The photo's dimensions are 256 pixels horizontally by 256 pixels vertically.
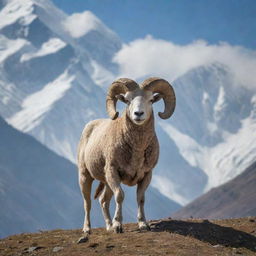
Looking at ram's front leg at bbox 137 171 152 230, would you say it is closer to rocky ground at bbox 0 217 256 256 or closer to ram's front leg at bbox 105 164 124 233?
rocky ground at bbox 0 217 256 256

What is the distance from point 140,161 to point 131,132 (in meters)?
1.15

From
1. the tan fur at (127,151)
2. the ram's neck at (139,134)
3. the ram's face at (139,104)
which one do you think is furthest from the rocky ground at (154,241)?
the ram's face at (139,104)

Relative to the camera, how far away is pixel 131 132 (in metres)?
27.2

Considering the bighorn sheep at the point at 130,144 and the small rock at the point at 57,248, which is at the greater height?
the bighorn sheep at the point at 130,144

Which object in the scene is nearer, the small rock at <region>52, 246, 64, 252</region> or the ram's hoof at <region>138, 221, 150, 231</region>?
the small rock at <region>52, 246, 64, 252</region>

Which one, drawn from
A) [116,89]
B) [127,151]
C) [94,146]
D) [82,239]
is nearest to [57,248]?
[82,239]

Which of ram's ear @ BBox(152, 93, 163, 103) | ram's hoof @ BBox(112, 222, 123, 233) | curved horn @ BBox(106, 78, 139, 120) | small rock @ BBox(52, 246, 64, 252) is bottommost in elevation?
small rock @ BBox(52, 246, 64, 252)

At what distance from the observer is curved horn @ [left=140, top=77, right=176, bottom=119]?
27.8m

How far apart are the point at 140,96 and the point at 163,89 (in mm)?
1923

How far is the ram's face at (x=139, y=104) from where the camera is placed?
26.2m

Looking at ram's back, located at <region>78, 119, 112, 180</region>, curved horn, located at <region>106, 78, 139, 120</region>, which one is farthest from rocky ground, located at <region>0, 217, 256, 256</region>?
curved horn, located at <region>106, 78, 139, 120</region>

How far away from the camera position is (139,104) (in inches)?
1045

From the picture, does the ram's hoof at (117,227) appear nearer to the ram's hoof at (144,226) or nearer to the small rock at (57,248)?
the ram's hoof at (144,226)

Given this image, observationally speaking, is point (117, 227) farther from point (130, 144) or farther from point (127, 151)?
point (130, 144)
